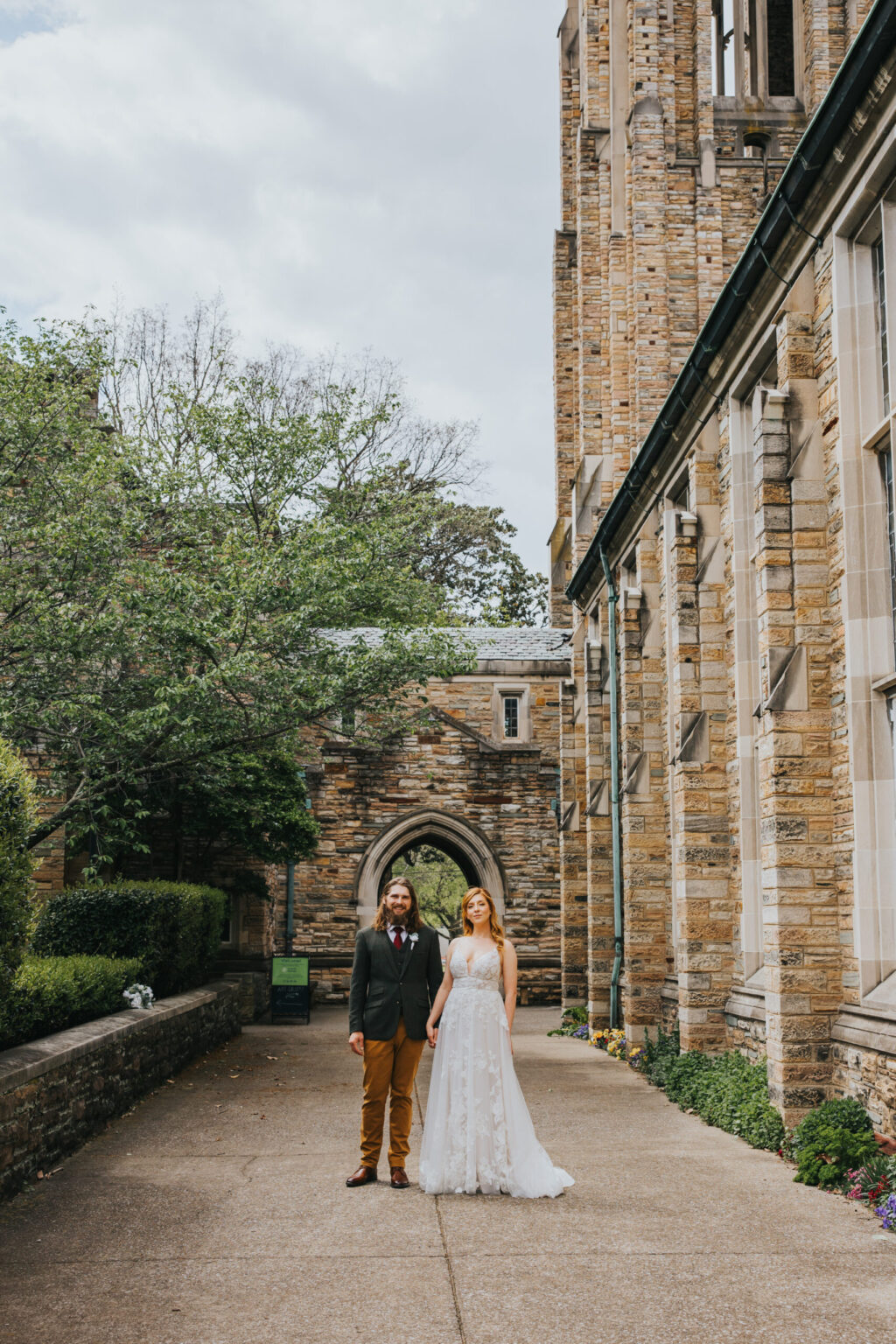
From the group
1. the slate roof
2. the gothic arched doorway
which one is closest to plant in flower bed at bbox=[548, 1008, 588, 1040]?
the gothic arched doorway

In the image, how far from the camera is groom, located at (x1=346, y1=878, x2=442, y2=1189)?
22.4 feet

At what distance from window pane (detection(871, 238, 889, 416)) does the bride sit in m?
4.04

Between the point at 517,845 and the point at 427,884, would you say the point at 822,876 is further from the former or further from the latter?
the point at 427,884

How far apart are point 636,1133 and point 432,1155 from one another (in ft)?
8.90

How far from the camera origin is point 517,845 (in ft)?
78.0

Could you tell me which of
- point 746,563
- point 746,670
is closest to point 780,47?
point 746,563

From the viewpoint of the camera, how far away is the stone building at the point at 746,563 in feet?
25.4

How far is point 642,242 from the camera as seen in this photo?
17938 millimetres

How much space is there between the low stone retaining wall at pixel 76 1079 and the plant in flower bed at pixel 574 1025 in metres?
6.21

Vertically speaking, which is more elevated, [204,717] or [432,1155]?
[204,717]

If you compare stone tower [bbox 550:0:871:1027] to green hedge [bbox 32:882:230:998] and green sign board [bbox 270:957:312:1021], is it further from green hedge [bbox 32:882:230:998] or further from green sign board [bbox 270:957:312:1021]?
green hedge [bbox 32:882:230:998]

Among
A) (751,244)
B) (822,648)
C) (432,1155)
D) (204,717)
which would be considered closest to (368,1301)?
(432,1155)

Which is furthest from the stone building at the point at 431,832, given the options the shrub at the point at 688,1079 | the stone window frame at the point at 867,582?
the stone window frame at the point at 867,582

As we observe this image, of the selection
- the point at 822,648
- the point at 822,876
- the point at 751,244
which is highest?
the point at 751,244
